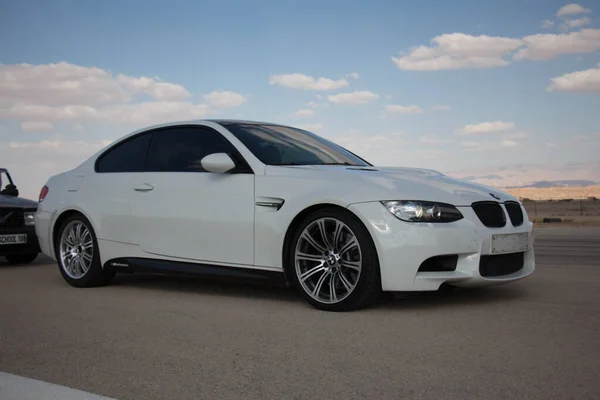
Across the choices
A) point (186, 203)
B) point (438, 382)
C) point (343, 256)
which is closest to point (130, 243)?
point (186, 203)

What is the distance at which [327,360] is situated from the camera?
160 inches

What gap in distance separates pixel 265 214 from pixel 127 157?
2.15m

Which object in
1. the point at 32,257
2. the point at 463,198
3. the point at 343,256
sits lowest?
the point at 32,257

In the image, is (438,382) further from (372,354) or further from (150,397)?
(150,397)

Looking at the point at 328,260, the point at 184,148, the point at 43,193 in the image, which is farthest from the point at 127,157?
the point at 328,260

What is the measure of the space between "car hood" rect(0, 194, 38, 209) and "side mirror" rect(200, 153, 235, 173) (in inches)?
221

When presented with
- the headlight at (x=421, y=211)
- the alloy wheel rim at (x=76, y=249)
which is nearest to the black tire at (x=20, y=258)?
the alloy wheel rim at (x=76, y=249)

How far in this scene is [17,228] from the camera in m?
10.7

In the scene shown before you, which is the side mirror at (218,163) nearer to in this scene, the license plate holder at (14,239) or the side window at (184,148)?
the side window at (184,148)

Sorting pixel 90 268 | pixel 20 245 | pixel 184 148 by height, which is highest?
pixel 184 148

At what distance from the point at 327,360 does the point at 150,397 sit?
1.08 m

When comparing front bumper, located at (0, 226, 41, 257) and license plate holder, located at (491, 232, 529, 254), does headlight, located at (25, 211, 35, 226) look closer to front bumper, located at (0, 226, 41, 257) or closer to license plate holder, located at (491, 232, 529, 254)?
front bumper, located at (0, 226, 41, 257)

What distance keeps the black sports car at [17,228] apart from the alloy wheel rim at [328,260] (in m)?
6.27

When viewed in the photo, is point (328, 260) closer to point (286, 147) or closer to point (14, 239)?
point (286, 147)
